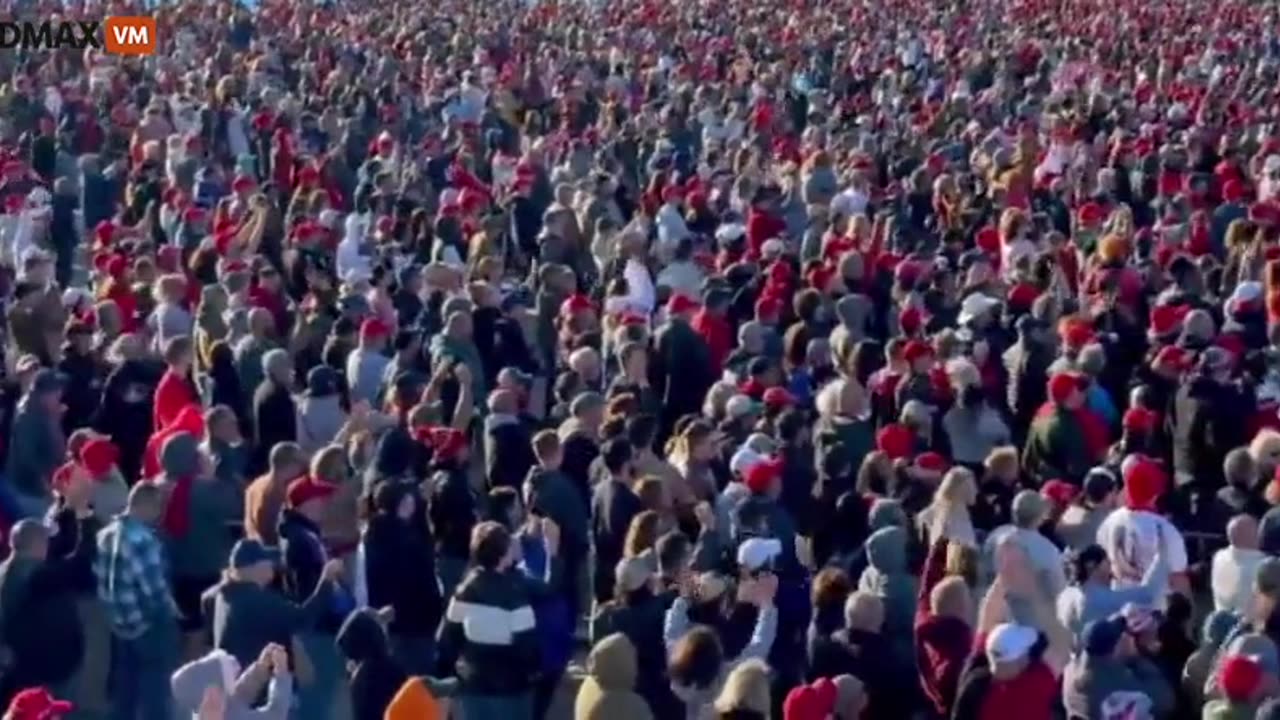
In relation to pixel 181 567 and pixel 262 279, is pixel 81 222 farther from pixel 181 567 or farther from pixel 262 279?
pixel 181 567

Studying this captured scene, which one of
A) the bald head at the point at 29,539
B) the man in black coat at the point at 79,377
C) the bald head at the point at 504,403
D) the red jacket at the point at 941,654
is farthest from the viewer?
the man in black coat at the point at 79,377

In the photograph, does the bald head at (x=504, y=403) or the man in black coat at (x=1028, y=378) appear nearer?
the bald head at (x=504, y=403)

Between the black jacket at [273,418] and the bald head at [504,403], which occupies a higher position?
the bald head at [504,403]

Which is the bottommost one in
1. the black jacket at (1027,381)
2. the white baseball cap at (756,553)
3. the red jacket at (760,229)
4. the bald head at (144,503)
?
the red jacket at (760,229)

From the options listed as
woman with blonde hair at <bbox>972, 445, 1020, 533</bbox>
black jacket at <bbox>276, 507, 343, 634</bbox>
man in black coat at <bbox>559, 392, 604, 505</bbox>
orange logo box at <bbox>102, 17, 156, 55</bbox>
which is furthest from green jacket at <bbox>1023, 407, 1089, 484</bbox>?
orange logo box at <bbox>102, 17, 156, 55</bbox>

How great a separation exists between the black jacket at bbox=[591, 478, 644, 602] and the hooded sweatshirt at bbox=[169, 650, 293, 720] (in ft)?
7.29

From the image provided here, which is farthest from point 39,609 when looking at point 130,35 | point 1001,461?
point 130,35

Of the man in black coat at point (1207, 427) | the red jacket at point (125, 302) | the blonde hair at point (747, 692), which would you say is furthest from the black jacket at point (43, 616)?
the man in black coat at point (1207, 427)

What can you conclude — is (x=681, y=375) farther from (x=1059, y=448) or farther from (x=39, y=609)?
(x=39, y=609)

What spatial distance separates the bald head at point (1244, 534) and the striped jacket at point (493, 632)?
9.16 ft

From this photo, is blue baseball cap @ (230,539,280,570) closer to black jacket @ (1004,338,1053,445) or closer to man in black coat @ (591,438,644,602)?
man in black coat @ (591,438,644,602)

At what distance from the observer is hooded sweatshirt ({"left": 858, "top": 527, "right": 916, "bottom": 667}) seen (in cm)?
904

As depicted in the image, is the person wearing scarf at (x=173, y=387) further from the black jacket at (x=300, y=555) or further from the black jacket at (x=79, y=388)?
the black jacket at (x=300, y=555)

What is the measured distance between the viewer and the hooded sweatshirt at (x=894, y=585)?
9039 millimetres
